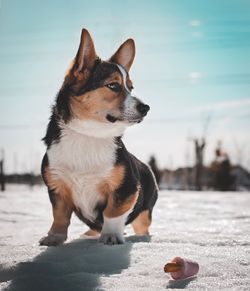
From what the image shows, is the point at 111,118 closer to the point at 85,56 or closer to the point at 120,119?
the point at 120,119

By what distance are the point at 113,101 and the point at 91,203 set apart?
83 centimetres

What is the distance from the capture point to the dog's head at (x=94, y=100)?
11.9ft

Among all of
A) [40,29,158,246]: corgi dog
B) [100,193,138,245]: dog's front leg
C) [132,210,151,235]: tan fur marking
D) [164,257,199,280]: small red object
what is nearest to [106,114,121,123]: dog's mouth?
[40,29,158,246]: corgi dog

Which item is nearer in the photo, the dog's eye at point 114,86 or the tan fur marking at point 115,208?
the tan fur marking at point 115,208

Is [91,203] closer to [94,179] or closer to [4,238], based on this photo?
[94,179]

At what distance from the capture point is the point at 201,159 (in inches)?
1321

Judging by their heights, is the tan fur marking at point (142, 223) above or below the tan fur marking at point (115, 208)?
below

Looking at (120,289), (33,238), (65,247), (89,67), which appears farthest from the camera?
(33,238)

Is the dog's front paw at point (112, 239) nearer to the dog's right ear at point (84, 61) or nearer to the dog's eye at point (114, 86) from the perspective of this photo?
the dog's eye at point (114, 86)

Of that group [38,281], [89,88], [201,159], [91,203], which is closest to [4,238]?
[91,203]

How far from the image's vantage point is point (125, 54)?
4.08 meters

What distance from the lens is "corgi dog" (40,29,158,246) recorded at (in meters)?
3.50

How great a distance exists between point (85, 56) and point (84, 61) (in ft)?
0.14

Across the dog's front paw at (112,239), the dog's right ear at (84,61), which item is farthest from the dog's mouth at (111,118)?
the dog's front paw at (112,239)
